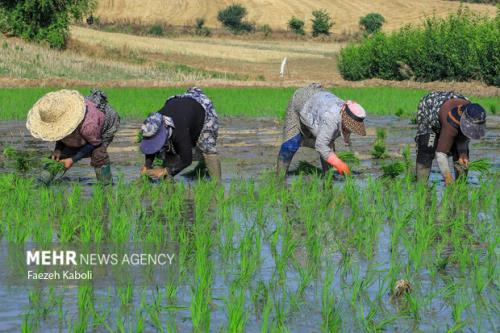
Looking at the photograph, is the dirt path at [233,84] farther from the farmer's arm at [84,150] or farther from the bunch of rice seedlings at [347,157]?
the farmer's arm at [84,150]

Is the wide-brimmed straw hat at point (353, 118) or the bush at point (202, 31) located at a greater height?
the wide-brimmed straw hat at point (353, 118)

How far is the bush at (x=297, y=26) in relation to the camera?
69.6 metres

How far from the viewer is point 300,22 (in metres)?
70.9

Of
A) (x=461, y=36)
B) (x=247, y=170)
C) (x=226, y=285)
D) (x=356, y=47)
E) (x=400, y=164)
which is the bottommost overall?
(x=356, y=47)

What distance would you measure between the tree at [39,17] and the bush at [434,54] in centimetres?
1257

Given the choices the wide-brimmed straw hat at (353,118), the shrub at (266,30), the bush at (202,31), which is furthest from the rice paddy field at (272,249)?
the shrub at (266,30)

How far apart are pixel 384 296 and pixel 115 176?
610 centimetres

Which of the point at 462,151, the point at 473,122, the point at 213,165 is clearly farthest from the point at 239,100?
the point at 473,122

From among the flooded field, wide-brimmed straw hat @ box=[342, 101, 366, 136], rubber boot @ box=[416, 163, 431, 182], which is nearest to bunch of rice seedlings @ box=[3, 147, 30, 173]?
the flooded field

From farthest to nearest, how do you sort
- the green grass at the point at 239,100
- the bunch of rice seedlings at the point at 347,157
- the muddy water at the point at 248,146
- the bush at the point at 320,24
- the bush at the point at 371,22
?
1. the bush at the point at 320,24
2. the bush at the point at 371,22
3. the green grass at the point at 239,100
4. the muddy water at the point at 248,146
5. the bunch of rice seedlings at the point at 347,157

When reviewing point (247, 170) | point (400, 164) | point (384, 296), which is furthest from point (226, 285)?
point (247, 170)

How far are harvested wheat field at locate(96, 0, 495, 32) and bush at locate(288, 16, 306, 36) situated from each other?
3.35 feet

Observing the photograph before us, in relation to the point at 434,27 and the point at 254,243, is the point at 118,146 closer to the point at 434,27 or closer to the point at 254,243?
the point at 254,243

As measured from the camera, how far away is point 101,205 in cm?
865
